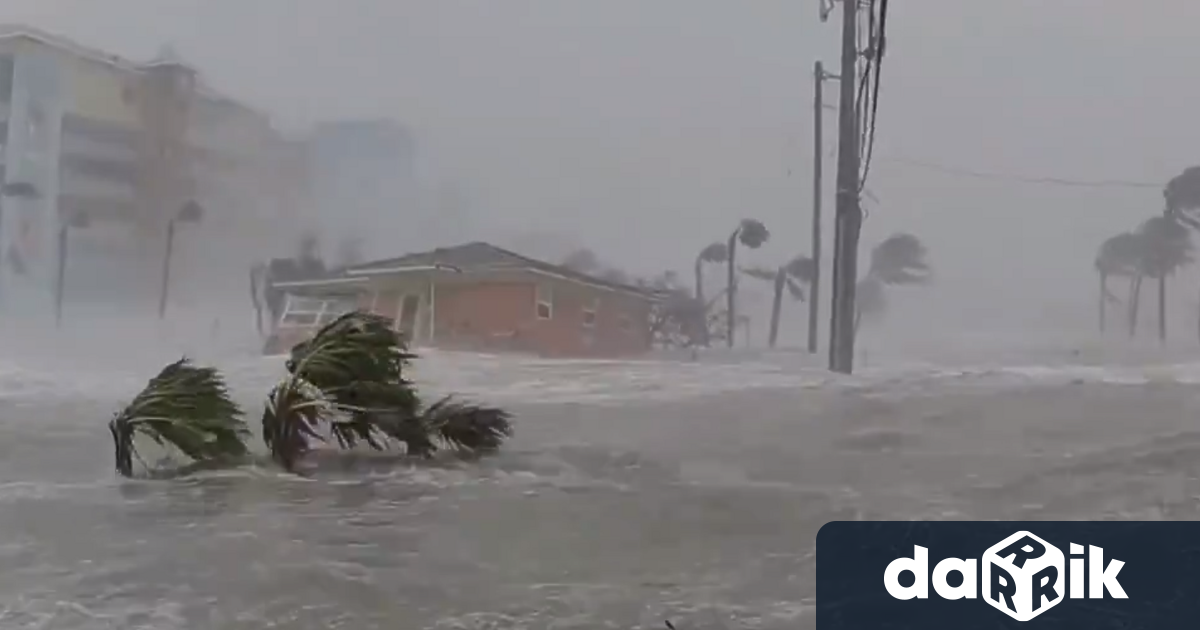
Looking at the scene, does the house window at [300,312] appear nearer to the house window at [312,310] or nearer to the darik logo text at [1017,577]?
the house window at [312,310]

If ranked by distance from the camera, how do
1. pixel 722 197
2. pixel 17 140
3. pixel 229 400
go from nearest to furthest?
pixel 229 400 < pixel 722 197 < pixel 17 140

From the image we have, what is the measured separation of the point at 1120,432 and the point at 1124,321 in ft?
1.24

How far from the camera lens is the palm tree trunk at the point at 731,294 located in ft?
8.56

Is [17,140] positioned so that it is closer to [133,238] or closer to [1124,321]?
[133,238]

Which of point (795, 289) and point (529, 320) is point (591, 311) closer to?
point (529, 320)

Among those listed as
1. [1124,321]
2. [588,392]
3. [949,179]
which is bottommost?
[588,392]

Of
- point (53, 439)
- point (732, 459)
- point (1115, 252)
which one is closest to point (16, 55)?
point (53, 439)

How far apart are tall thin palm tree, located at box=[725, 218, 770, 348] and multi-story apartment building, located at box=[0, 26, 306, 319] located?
3.78ft

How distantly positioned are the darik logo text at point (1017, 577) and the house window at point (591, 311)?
1.01 meters

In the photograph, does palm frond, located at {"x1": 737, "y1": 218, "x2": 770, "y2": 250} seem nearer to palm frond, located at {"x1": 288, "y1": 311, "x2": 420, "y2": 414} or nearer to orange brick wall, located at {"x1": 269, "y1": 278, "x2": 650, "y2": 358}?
orange brick wall, located at {"x1": 269, "y1": 278, "x2": 650, "y2": 358}

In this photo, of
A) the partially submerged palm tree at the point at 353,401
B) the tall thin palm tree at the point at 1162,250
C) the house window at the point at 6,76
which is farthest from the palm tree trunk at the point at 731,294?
the house window at the point at 6,76

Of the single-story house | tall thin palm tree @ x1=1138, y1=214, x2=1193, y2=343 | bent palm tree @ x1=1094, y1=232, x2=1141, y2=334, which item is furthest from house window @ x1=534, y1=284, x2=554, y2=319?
tall thin palm tree @ x1=1138, y1=214, x2=1193, y2=343

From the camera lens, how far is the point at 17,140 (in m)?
2.82

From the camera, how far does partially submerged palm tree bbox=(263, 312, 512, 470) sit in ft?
6.94
